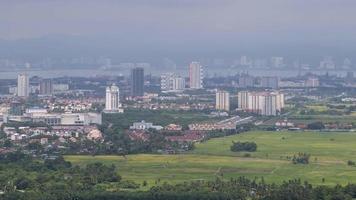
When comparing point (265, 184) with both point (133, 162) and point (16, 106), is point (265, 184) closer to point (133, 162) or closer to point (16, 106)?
point (133, 162)

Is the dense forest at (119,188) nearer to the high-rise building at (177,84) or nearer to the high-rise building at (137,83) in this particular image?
the high-rise building at (137,83)

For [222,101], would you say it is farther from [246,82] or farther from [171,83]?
[246,82]

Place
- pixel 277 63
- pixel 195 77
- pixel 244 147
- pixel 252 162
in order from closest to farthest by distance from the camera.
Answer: pixel 252 162, pixel 244 147, pixel 195 77, pixel 277 63

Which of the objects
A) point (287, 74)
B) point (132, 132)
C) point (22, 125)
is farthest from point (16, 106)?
point (287, 74)

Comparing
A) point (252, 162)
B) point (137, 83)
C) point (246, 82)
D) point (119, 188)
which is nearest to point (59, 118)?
point (252, 162)

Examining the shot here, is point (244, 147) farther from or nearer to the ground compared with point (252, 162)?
farther from the ground

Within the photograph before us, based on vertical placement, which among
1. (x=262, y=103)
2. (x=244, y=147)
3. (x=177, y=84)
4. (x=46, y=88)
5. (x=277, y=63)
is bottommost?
(x=244, y=147)

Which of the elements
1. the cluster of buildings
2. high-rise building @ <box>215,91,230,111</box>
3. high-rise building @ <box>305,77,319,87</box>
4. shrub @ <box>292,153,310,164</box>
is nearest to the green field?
shrub @ <box>292,153,310,164</box>
